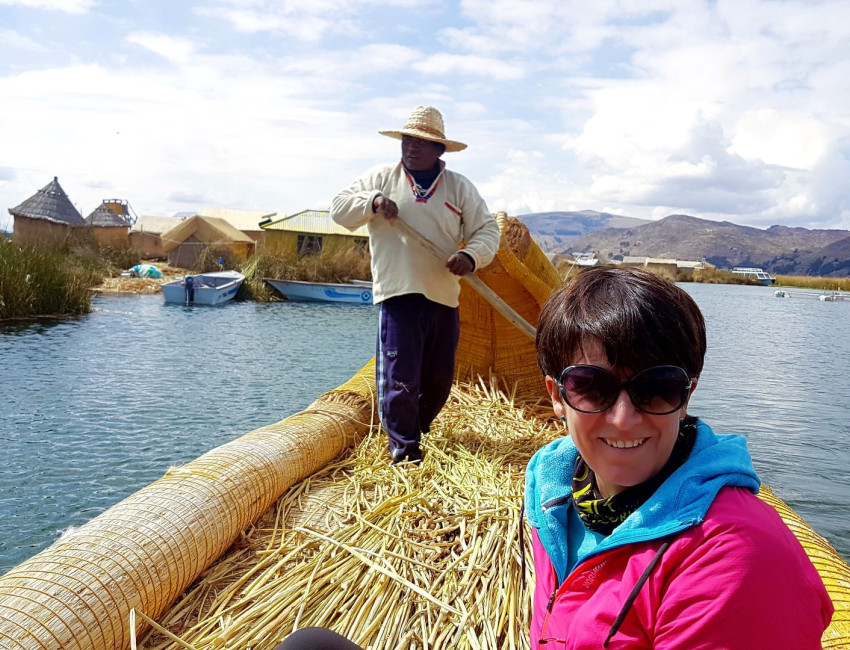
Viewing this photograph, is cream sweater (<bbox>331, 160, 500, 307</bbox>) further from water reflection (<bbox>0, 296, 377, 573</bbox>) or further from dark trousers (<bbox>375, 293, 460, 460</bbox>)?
water reflection (<bbox>0, 296, 377, 573</bbox>)

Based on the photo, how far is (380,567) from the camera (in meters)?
2.15

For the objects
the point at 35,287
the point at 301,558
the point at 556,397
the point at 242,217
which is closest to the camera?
the point at 556,397

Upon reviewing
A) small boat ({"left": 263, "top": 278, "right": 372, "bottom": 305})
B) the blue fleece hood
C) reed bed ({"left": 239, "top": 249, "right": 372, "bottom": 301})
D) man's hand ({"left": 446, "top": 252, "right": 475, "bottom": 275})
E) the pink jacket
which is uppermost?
man's hand ({"left": 446, "top": 252, "right": 475, "bottom": 275})

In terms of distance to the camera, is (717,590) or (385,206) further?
(385,206)

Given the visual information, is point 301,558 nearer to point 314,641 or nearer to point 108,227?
point 314,641

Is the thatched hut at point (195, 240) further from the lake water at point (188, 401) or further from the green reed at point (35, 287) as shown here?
the green reed at point (35, 287)

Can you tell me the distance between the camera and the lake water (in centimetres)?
434

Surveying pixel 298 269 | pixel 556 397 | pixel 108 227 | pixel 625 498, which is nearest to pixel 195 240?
pixel 108 227

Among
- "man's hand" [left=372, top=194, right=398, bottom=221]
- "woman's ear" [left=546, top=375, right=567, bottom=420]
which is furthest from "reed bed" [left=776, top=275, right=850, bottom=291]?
"woman's ear" [left=546, top=375, right=567, bottom=420]

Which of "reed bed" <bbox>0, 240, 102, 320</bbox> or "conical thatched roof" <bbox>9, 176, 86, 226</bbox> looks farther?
"conical thatched roof" <bbox>9, 176, 86, 226</bbox>

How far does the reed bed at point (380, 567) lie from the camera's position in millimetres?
1922

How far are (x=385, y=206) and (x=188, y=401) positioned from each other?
4.80 m

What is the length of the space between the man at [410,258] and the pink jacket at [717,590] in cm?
221

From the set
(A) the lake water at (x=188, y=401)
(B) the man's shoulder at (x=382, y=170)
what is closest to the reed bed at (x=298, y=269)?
(A) the lake water at (x=188, y=401)
